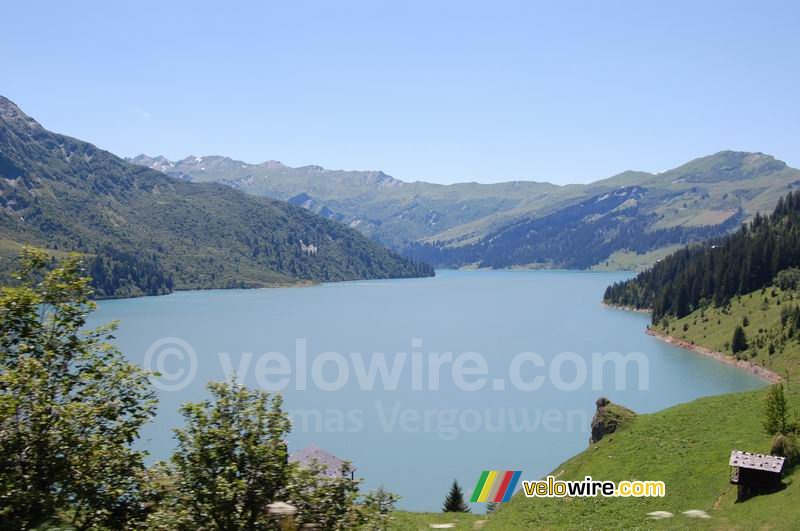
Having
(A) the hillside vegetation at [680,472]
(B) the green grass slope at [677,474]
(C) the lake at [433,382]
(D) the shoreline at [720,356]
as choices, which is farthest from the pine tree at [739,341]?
(B) the green grass slope at [677,474]

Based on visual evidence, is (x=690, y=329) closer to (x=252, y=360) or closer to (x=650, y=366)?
(x=650, y=366)

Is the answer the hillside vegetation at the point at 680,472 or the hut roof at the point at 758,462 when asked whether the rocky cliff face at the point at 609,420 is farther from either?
the hut roof at the point at 758,462

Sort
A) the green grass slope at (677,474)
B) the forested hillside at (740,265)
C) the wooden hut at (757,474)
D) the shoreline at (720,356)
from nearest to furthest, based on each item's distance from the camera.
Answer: the green grass slope at (677,474) < the wooden hut at (757,474) < the shoreline at (720,356) < the forested hillside at (740,265)

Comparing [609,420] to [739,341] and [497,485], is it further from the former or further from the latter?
[739,341]

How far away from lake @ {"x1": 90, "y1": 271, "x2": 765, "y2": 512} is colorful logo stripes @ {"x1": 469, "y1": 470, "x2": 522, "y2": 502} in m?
0.82

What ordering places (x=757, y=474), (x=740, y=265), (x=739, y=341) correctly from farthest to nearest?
(x=740, y=265)
(x=739, y=341)
(x=757, y=474)

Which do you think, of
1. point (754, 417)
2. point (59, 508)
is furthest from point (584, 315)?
point (59, 508)

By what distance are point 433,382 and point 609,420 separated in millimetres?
49436

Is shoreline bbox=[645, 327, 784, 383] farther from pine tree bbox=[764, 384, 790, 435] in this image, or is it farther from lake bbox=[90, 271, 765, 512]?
pine tree bbox=[764, 384, 790, 435]

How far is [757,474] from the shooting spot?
96.6 ft

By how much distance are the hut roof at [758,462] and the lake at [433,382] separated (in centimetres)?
2496

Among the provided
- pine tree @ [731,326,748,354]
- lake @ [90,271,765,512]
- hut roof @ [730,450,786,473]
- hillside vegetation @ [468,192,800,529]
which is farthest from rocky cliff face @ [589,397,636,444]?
pine tree @ [731,326,748,354]

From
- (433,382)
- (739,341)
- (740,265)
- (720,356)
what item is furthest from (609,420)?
(740,265)

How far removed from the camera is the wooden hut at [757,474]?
2923cm
